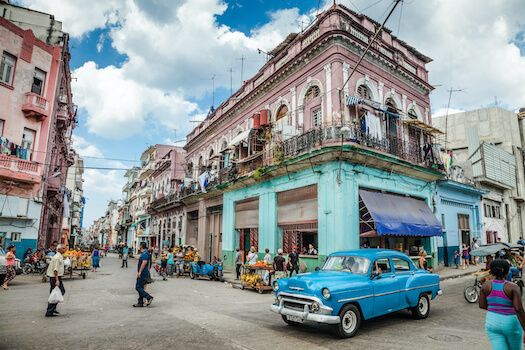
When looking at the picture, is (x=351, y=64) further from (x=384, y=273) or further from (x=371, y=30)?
(x=384, y=273)

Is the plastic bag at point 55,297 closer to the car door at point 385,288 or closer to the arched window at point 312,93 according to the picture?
the car door at point 385,288

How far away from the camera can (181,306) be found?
30.9 ft

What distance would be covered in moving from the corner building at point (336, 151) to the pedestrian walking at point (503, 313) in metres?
9.79

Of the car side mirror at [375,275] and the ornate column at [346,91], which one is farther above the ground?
the ornate column at [346,91]

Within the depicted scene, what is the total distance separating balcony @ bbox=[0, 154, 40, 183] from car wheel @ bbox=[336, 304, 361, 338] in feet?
65.9

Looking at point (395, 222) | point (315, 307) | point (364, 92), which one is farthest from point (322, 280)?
point (364, 92)

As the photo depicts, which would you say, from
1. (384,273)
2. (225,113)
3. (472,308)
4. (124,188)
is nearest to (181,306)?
(384,273)

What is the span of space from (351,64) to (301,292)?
12.5 metres

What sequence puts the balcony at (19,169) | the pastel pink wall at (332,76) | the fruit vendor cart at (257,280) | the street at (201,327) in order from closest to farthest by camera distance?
the street at (201,327)
the fruit vendor cart at (257,280)
the pastel pink wall at (332,76)
the balcony at (19,169)

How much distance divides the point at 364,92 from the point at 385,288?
1179cm

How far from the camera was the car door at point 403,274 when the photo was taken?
302 inches

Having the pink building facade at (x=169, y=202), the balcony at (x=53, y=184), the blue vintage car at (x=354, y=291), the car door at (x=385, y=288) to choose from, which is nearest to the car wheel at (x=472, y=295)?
the blue vintage car at (x=354, y=291)

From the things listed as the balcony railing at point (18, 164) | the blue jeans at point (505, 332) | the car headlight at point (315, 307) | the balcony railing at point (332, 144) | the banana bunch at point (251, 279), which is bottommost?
the banana bunch at point (251, 279)

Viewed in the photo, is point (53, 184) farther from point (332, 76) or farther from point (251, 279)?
point (332, 76)
